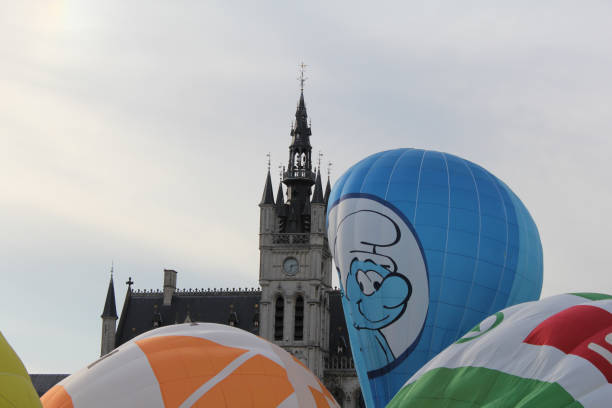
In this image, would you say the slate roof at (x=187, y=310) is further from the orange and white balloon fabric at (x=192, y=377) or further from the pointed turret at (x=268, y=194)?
the orange and white balloon fabric at (x=192, y=377)

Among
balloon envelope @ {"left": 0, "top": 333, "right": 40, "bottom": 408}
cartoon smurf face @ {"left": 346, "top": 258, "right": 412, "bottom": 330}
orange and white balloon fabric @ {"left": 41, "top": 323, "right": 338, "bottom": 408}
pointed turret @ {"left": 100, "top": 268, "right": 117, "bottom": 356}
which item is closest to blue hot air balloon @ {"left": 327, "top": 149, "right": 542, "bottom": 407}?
cartoon smurf face @ {"left": 346, "top": 258, "right": 412, "bottom": 330}

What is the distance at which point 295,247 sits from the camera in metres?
60.2

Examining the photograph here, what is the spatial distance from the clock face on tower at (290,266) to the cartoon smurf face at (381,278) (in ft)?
96.1

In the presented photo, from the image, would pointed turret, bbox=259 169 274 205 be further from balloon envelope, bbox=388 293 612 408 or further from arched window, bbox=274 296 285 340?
balloon envelope, bbox=388 293 612 408

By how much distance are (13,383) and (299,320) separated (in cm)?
4738

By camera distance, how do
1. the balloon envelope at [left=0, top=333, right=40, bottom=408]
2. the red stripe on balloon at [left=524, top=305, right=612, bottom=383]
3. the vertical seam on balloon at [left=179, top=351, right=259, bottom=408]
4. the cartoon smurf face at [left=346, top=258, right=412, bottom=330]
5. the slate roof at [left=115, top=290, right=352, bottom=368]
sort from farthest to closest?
the slate roof at [left=115, top=290, right=352, bottom=368], the cartoon smurf face at [left=346, top=258, right=412, bottom=330], the vertical seam on balloon at [left=179, top=351, right=259, bottom=408], the red stripe on balloon at [left=524, top=305, right=612, bottom=383], the balloon envelope at [left=0, top=333, right=40, bottom=408]

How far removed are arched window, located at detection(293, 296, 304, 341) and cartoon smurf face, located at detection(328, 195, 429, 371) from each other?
93.9 feet

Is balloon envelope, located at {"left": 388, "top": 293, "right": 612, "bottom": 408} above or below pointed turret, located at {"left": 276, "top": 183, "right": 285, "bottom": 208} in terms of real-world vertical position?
below

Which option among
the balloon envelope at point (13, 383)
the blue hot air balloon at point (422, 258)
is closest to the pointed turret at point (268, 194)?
the blue hot air balloon at point (422, 258)

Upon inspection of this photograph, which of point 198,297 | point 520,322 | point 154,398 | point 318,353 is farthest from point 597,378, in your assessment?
point 198,297

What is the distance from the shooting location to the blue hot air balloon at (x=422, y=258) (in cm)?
2872

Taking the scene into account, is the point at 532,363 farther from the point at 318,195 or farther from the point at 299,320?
the point at 318,195

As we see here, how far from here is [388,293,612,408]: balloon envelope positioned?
1336 cm

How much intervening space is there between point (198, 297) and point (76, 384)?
160ft
